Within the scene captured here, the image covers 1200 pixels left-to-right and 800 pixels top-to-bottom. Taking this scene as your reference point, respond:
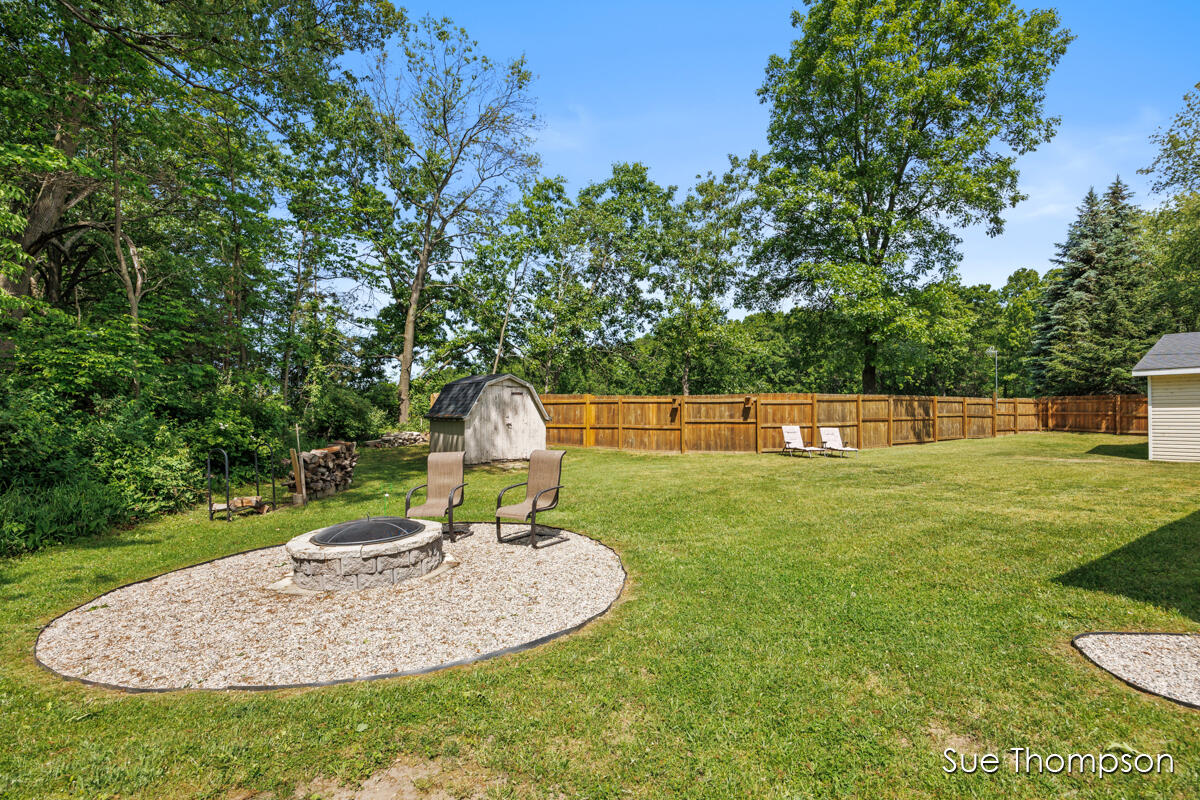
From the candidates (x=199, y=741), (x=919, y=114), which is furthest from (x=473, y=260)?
(x=199, y=741)

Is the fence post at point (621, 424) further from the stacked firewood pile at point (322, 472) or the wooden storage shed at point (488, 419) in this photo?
the stacked firewood pile at point (322, 472)

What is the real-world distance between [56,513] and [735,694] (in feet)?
29.5

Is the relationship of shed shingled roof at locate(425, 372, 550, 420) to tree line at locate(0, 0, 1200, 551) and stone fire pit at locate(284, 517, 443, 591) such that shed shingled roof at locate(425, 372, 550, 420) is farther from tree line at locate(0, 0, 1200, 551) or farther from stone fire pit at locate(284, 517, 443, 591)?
stone fire pit at locate(284, 517, 443, 591)

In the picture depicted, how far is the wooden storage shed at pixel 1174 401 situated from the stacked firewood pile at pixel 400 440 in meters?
23.0

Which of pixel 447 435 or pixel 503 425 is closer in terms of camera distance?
pixel 447 435

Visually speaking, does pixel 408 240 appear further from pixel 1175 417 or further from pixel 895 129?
pixel 1175 417

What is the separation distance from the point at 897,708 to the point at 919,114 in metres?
25.7

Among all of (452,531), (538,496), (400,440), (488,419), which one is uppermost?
(488,419)

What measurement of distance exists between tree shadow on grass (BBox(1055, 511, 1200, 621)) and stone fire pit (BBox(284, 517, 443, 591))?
251 inches

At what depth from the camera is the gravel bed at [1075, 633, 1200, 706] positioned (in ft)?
9.71

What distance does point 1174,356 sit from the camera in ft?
40.8

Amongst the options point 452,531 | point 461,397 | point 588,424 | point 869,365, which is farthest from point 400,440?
point 869,365

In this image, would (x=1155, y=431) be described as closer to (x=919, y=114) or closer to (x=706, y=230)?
(x=919, y=114)

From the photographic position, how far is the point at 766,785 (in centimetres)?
225
